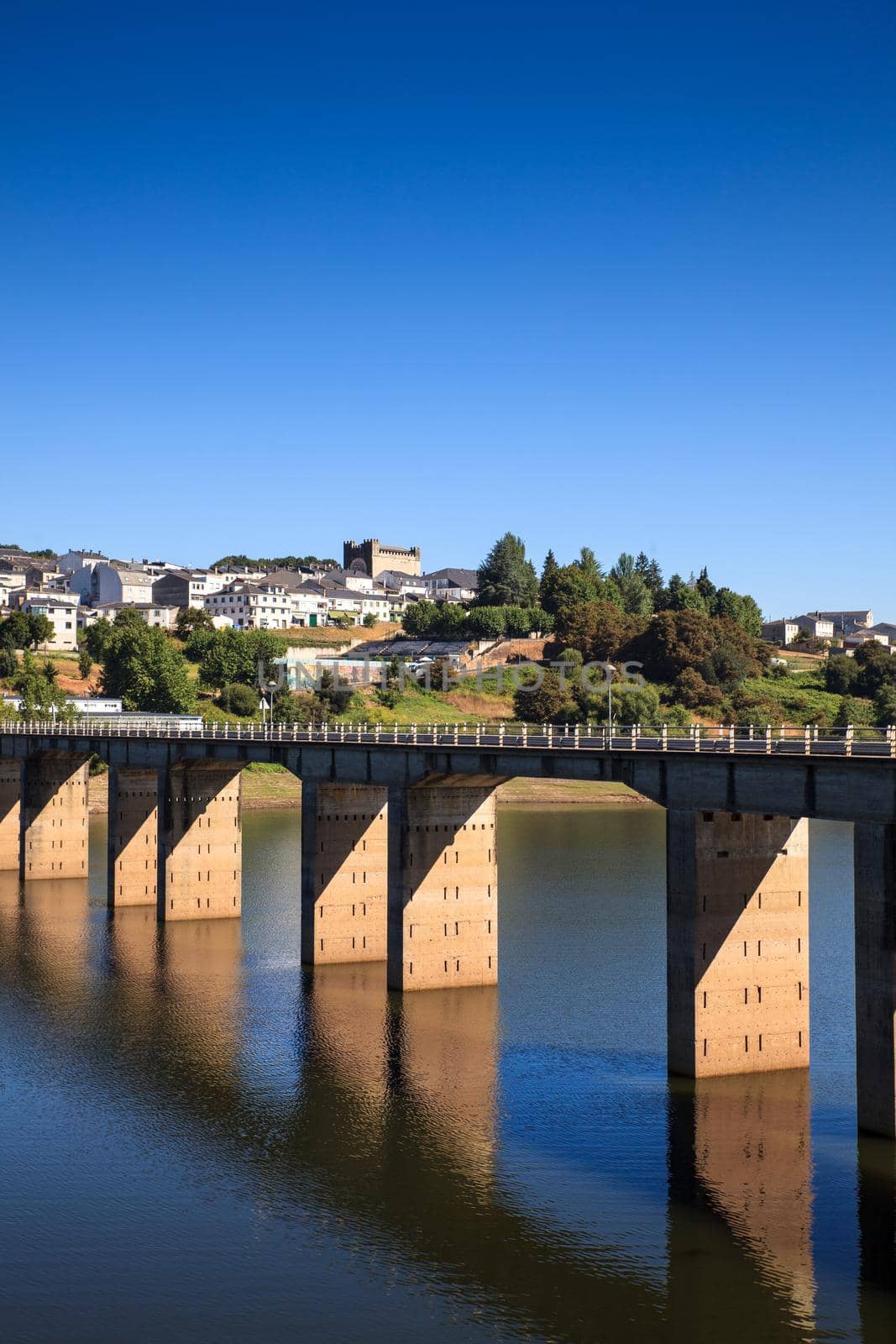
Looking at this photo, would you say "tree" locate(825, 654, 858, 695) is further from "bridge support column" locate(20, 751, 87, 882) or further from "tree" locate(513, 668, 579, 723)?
"bridge support column" locate(20, 751, 87, 882)

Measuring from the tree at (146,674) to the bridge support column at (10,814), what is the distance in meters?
55.8

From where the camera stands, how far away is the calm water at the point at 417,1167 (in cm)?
3375

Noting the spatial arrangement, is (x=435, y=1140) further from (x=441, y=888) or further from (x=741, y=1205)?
(x=441, y=888)

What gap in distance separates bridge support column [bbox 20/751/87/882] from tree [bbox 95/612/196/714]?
210ft

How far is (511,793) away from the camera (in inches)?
6353

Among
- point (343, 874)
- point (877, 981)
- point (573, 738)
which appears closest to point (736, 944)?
point (877, 981)

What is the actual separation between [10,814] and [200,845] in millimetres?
32279

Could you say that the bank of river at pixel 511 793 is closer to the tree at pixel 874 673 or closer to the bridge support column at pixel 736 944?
the tree at pixel 874 673

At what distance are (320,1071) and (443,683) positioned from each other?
143671 mm

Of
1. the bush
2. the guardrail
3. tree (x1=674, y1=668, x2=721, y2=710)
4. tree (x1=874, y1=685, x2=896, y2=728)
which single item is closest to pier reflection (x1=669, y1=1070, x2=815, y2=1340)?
the guardrail

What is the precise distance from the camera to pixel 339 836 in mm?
70375

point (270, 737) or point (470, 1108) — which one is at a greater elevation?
point (270, 737)

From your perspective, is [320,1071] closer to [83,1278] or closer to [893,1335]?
[83,1278]

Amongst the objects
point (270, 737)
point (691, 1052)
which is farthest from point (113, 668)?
point (691, 1052)
